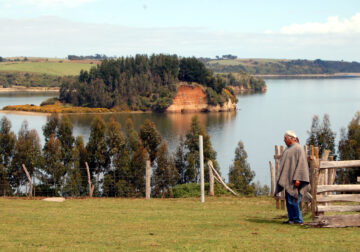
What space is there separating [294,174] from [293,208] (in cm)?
81

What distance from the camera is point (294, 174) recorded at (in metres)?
10.5

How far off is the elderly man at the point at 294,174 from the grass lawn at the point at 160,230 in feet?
1.84

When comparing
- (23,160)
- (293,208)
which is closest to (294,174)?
(293,208)

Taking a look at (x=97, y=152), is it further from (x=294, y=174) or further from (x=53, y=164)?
(x=294, y=174)

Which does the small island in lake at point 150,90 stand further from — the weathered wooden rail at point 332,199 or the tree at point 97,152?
the weathered wooden rail at point 332,199

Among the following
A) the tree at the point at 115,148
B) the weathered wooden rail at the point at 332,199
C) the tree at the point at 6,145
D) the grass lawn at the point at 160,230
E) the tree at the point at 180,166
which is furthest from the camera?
the tree at the point at 180,166

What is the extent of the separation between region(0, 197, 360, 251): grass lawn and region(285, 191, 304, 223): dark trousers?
0.25m

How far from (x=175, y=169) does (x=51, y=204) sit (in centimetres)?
2068

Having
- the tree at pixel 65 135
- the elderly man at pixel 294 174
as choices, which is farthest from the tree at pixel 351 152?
the elderly man at pixel 294 174

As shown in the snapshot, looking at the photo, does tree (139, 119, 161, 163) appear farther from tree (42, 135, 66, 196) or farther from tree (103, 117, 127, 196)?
tree (42, 135, 66, 196)

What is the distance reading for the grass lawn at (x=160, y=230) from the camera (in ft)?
28.8

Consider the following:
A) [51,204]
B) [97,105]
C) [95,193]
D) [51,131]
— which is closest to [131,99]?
[97,105]

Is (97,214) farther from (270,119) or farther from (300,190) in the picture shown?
(270,119)

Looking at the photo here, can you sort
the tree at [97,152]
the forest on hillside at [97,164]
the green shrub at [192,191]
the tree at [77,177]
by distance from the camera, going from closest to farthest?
the green shrub at [192,191] < the tree at [77,177] < the forest on hillside at [97,164] < the tree at [97,152]
